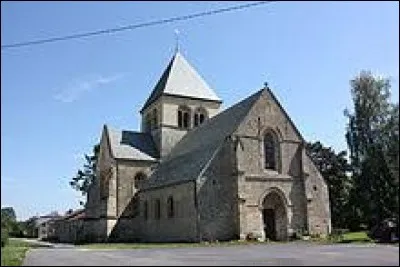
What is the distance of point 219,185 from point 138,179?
41.8ft

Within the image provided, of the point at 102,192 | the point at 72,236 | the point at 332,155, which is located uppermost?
the point at 332,155

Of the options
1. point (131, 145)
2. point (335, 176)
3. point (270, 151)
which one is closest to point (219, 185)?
point (270, 151)

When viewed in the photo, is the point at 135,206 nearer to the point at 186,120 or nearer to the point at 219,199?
the point at 186,120

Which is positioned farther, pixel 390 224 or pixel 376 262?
pixel 390 224

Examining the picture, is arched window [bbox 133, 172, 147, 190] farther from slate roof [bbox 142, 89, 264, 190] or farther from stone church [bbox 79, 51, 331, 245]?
slate roof [bbox 142, 89, 264, 190]

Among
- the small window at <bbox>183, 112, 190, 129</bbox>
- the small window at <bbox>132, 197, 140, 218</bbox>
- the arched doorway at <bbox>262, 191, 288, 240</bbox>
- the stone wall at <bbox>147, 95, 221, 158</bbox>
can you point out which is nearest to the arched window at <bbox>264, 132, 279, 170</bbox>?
the arched doorway at <bbox>262, 191, 288, 240</bbox>

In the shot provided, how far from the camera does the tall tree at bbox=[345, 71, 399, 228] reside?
43.6 m

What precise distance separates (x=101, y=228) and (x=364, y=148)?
901 inches

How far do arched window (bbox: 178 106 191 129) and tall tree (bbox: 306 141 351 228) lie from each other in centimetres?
1235

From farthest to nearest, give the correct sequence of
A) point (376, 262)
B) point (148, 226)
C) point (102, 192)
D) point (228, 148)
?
1. point (102, 192)
2. point (148, 226)
3. point (228, 148)
4. point (376, 262)

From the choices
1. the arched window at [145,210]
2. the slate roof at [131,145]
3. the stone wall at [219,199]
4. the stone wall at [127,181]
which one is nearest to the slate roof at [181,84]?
the slate roof at [131,145]

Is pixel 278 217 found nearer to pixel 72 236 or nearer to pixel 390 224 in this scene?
pixel 390 224

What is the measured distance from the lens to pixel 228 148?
1543 inches

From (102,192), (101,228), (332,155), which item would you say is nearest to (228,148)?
(101,228)
